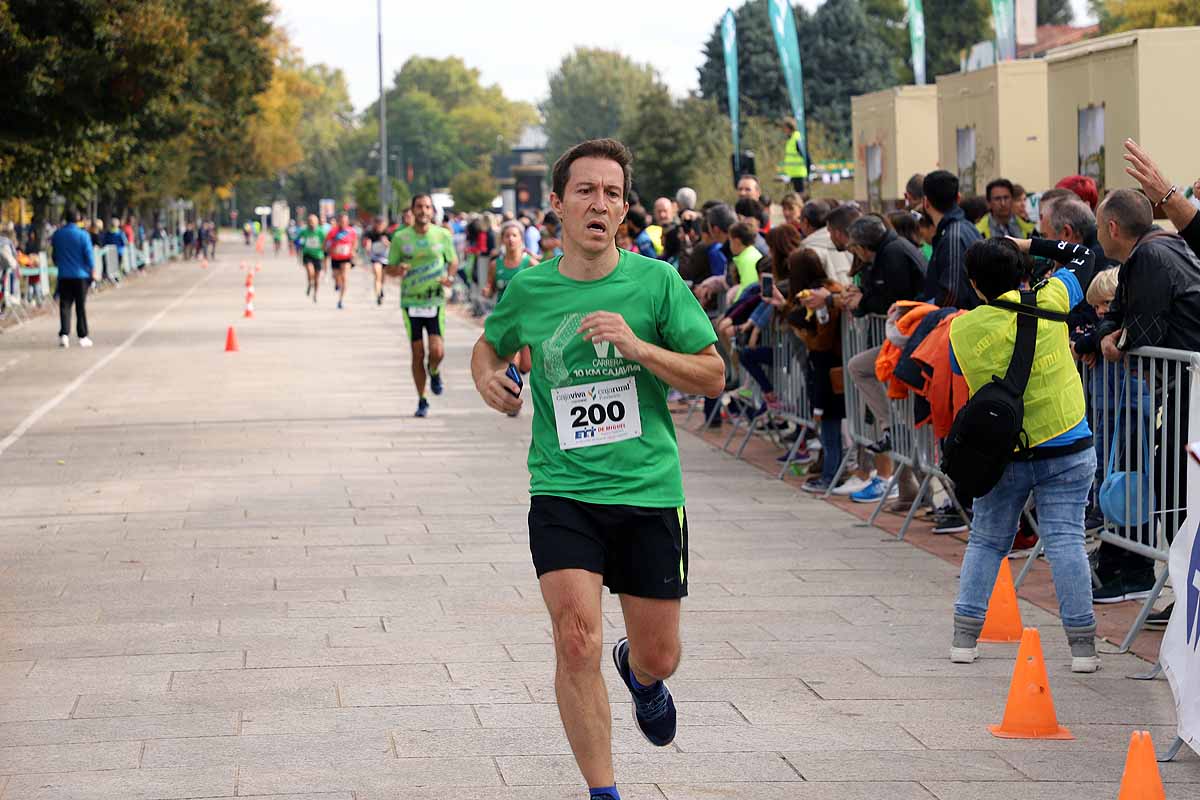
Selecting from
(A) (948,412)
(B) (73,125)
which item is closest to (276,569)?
(A) (948,412)

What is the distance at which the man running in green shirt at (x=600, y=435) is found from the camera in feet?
16.1

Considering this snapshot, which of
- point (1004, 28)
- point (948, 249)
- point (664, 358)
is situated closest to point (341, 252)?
point (1004, 28)

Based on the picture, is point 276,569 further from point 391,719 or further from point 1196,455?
point 1196,455

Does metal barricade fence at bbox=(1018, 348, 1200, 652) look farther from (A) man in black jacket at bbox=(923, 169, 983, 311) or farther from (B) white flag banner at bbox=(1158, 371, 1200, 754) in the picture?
(A) man in black jacket at bbox=(923, 169, 983, 311)

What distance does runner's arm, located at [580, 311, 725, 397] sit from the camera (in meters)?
4.81

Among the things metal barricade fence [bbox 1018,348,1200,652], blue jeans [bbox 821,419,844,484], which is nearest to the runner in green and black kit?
blue jeans [bbox 821,419,844,484]

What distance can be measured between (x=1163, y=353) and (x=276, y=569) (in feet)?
14.3

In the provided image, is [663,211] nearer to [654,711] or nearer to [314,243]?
[654,711]

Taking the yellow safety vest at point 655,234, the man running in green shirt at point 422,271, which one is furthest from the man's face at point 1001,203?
the yellow safety vest at point 655,234

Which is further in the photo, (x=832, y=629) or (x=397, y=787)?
(x=832, y=629)

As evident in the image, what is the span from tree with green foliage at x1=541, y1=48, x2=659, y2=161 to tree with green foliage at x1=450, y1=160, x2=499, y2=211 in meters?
28.0

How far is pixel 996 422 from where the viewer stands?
688 centimetres

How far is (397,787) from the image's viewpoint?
18.0ft

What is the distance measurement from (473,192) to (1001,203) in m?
113
